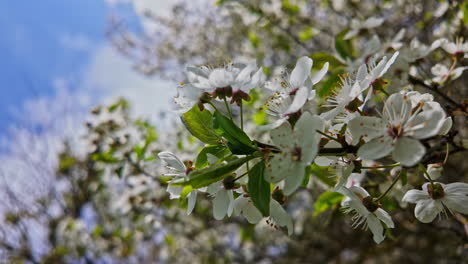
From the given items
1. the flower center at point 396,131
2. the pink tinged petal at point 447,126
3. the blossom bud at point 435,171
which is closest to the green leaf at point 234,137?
the flower center at point 396,131

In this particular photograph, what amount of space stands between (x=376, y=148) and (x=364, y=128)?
5 centimetres

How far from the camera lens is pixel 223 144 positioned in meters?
0.81

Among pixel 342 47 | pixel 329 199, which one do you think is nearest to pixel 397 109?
pixel 329 199

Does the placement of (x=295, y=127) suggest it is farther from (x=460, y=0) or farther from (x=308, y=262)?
(x=308, y=262)

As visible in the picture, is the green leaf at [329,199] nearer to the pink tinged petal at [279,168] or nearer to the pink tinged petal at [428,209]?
the pink tinged petal at [428,209]

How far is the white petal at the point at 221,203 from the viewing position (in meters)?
0.81

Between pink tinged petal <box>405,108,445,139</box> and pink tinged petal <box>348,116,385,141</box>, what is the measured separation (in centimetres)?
5

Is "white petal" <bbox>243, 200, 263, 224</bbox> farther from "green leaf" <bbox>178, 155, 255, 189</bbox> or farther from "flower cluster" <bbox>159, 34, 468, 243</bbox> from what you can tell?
"green leaf" <bbox>178, 155, 255, 189</bbox>

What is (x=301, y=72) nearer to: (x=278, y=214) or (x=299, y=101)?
(x=299, y=101)

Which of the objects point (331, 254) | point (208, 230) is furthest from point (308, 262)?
point (208, 230)

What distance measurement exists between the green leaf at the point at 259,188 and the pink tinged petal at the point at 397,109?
0.26 m

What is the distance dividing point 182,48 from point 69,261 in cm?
329

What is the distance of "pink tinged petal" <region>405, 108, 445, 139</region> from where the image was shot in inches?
25.6

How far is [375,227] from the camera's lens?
0.84 meters
